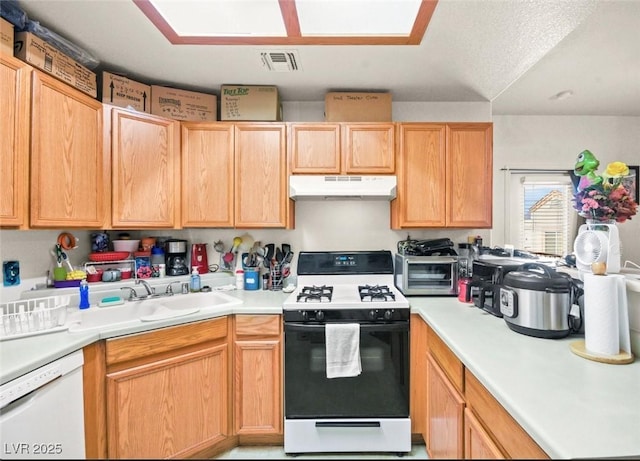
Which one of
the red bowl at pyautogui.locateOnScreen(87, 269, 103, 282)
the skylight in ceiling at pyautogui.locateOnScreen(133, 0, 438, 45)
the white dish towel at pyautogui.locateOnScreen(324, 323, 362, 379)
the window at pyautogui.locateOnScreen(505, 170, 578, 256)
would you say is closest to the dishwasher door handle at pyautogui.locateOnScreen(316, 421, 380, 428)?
the white dish towel at pyautogui.locateOnScreen(324, 323, 362, 379)

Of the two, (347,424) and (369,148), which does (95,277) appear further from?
(369,148)

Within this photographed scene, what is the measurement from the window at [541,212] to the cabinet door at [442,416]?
113 cm

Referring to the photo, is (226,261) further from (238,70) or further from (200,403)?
(238,70)

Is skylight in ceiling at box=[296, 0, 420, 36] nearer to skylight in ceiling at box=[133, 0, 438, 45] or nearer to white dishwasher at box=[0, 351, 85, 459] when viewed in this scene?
skylight in ceiling at box=[133, 0, 438, 45]

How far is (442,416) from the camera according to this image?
1.42m

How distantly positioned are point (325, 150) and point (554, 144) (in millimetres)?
1627

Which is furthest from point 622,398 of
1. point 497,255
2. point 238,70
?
point 238,70

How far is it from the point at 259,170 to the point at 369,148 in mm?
836

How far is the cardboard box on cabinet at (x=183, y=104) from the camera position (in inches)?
80.1

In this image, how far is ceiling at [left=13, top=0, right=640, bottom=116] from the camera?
138 cm

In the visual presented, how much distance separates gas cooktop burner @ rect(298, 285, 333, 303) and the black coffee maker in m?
0.99

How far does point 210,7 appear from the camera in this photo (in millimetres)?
1370

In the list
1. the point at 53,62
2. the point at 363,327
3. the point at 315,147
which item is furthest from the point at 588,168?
the point at 53,62

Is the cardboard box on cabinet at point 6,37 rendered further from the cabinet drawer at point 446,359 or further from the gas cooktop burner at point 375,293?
the cabinet drawer at point 446,359
